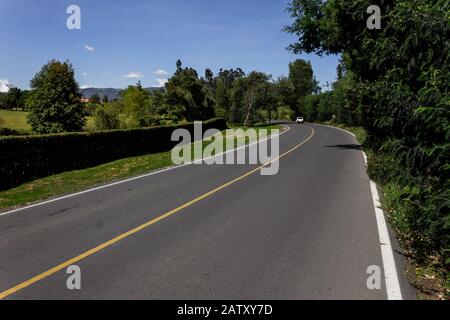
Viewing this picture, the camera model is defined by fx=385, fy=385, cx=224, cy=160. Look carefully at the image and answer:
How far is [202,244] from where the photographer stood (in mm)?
7207

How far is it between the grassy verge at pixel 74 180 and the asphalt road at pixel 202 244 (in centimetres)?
151

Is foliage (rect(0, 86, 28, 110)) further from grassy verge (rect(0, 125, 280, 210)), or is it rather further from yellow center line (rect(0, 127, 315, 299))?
yellow center line (rect(0, 127, 315, 299))

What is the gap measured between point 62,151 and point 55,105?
17.3 metres

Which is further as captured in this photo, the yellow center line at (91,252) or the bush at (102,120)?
the bush at (102,120)

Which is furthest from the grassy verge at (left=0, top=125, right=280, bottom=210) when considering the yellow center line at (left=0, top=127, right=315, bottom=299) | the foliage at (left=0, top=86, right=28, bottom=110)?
the foliage at (left=0, top=86, right=28, bottom=110)

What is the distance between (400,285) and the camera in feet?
18.0

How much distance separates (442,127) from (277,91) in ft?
245

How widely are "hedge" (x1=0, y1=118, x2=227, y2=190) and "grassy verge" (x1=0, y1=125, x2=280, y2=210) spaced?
660mm

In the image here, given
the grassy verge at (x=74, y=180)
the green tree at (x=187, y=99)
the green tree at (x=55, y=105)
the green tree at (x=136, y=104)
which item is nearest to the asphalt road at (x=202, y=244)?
the grassy verge at (x=74, y=180)

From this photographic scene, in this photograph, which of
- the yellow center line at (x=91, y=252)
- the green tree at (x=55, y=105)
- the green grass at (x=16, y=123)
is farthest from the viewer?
the green grass at (x=16, y=123)

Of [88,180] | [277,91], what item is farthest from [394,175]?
[277,91]

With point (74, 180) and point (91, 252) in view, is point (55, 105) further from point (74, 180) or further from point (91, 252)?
point (91, 252)

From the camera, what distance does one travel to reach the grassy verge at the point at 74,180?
479 inches

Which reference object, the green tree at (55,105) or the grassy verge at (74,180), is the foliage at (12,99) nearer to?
the green tree at (55,105)
